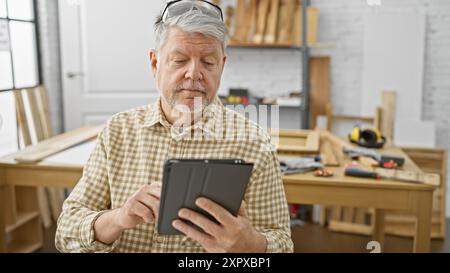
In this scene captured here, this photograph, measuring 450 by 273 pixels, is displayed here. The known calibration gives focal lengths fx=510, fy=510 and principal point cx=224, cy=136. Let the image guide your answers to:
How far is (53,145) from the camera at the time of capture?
1.87 m

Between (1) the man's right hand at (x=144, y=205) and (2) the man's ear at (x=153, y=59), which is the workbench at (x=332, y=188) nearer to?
(2) the man's ear at (x=153, y=59)

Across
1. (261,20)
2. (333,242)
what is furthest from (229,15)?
(333,242)

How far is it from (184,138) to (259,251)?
0.93 ft

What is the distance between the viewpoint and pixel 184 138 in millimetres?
988

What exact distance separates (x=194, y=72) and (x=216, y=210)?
0.27 m

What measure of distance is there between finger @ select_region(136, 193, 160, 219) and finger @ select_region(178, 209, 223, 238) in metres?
0.07

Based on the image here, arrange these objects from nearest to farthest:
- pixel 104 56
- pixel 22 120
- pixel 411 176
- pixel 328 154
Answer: pixel 411 176
pixel 328 154
pixel 104 56
pixel 22 120

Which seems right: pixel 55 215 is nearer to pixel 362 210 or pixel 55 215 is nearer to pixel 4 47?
pixel 4 47

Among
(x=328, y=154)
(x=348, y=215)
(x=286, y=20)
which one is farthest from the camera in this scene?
(x=286, y=20)

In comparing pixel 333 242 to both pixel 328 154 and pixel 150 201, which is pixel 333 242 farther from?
pixel 150 201

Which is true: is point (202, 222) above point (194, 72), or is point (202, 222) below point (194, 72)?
below

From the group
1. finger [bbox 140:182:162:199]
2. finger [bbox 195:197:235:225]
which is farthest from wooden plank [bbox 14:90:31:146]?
finger [bbox 195:197:235:225]

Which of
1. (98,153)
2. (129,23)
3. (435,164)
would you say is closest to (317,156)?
(129,23)

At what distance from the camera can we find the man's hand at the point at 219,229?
693mm
